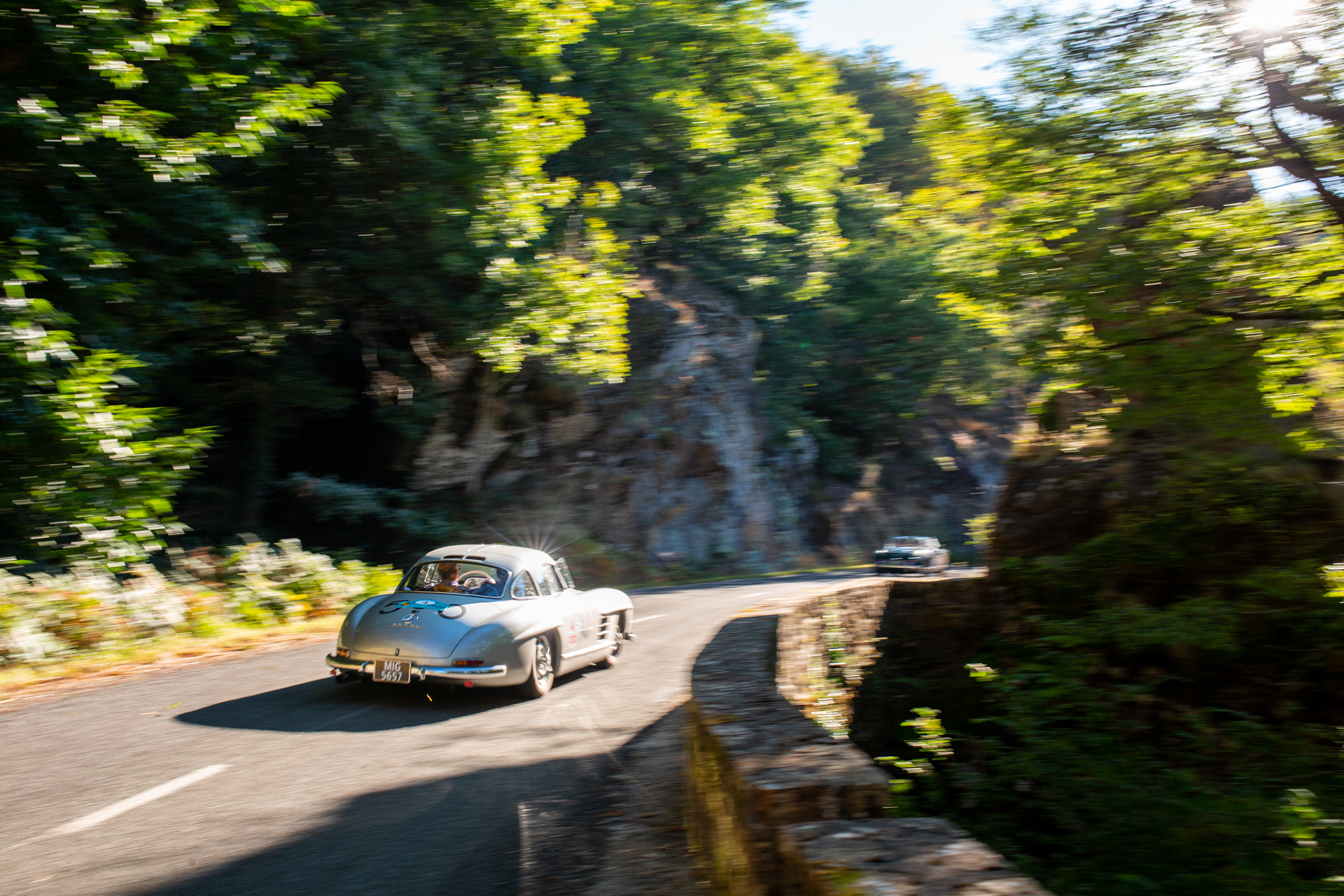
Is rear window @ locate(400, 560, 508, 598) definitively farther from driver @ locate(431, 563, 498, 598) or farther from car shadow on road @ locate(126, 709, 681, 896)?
car shadow on road @ locate(126, 709, 681, 896)

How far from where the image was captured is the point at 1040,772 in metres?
6.42

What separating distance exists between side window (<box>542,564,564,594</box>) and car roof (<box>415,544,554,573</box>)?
0.10 metres

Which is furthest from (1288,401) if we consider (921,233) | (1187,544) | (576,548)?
(921,233)

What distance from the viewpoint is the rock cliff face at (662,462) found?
74.8 feet

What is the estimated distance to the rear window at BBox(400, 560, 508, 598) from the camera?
332 inches

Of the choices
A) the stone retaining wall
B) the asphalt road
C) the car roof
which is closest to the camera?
the stone retaining wall

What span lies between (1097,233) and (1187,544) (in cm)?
385

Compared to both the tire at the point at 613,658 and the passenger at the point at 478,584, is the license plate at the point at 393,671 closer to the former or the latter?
the passenger at the point at 478,584

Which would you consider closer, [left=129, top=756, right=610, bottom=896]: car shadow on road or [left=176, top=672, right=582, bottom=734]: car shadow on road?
[left=129, top=756, right=610, bottom=896]: car shadow on road

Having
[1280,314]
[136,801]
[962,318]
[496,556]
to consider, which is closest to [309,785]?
[136,801]

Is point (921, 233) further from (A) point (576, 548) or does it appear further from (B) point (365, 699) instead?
(B) point (365, 699)

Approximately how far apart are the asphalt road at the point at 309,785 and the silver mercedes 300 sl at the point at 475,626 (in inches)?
12.4

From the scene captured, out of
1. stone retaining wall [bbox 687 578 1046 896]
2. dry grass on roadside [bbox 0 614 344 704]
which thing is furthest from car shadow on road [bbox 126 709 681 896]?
dry grass on roadside [bbox 0 614 344 704]

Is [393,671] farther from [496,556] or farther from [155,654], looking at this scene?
[155,654]
